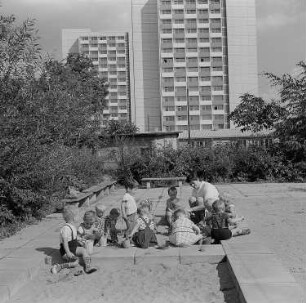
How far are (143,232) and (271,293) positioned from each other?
2936 millimetres

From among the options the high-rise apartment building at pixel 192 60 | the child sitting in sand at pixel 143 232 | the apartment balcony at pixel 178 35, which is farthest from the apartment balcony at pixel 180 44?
the child sitting in sand at pixel 143 232

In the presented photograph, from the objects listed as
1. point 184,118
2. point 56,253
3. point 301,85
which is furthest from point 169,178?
point 184,118

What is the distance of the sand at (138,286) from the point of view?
566 centimetres

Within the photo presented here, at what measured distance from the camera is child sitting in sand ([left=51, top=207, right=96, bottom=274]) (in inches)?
266

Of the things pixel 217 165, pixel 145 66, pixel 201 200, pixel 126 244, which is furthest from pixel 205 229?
pixel 145 66

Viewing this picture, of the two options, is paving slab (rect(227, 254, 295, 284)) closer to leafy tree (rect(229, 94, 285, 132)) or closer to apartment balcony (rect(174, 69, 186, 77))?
leafy tree (rect(229, 94, 285, 132))

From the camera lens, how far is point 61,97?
12.9 metres

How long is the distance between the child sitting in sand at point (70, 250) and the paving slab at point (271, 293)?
7.74ft

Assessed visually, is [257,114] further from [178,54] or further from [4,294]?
[178,54]

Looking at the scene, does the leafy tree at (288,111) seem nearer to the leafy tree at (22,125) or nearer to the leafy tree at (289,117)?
the leafy tree at (289,117)

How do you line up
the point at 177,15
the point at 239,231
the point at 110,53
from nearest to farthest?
the point at 239,231 → the point at 177,15 → the point at 110,53

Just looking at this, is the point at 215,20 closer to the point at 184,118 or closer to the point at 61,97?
the point at 184,118

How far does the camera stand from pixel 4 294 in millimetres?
5570

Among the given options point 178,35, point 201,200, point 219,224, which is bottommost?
point 219,224
